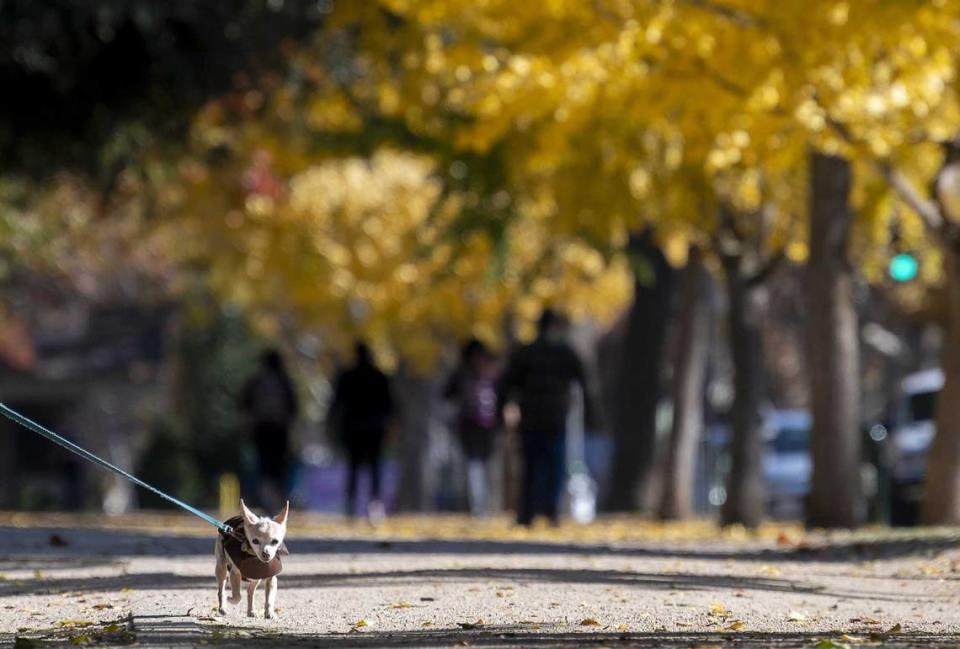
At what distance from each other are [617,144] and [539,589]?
1057cm

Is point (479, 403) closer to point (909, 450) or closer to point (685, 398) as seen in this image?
point (685, 398)

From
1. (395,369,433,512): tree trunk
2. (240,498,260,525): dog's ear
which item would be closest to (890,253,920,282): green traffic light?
(240,498,260,525): dog's ear

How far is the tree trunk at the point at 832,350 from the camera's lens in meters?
20.4

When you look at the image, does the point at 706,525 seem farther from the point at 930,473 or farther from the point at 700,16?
the point at 700,16

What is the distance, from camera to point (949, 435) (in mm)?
19484

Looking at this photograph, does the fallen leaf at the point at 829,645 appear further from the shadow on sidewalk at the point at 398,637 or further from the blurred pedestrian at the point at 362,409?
the blurred pedestrian at the point at 362,409

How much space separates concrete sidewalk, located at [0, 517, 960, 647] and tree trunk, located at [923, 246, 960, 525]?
2.18 m

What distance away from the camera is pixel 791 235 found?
1078 inches

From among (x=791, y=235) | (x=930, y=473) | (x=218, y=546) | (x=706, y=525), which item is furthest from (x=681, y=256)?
(x=218, y=546)

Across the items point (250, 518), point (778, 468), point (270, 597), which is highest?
point (778, 468)

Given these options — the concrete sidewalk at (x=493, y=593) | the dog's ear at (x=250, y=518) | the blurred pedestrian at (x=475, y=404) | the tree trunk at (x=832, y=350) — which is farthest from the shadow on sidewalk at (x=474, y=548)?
the blurred pedestrian at (x=475, y=404)

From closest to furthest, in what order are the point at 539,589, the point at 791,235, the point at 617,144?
the point at 539,589, the point at 617,144, the point at 791,235

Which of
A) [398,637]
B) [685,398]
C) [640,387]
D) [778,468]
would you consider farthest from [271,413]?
[778,468]

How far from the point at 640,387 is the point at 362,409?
8.88 meters
